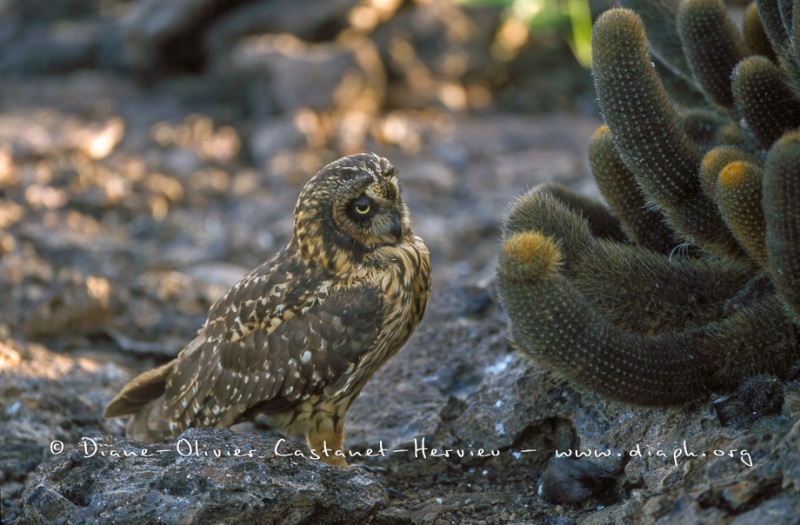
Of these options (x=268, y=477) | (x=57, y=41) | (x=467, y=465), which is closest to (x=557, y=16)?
(x=57, y=41)

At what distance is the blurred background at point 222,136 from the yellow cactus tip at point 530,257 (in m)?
2.33

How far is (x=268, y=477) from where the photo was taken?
11.8 ft

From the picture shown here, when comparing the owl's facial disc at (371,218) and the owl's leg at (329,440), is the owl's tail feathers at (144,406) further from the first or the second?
the owl's facial disc at (371,218)

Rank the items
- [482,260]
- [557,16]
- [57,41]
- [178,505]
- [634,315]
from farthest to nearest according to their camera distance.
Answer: [57,41]
[557,16]
[482,260]
[634,315]
[178,505]

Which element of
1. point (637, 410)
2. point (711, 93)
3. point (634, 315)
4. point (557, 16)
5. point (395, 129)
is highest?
point (557, 16)

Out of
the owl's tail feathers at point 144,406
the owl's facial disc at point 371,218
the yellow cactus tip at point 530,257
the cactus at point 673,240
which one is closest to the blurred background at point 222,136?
the owl's tail feathers at point 144,406

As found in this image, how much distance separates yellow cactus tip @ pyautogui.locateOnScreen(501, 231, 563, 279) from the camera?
129 inches

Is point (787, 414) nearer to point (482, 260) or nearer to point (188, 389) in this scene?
point (188, 389)

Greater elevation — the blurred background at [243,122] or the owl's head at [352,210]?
the blurred background at [243,122]

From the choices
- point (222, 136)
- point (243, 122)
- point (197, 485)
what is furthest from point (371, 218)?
point (243, 122)

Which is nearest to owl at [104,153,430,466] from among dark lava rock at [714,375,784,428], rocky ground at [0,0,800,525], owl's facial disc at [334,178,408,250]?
owl's facial disc at [334,178,408,250]

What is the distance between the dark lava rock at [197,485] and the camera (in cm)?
346

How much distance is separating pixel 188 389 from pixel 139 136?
6.47 m

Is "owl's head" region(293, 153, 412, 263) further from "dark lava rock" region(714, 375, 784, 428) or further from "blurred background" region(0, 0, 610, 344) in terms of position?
"blurred background" region(0, 0, 610, 344)
